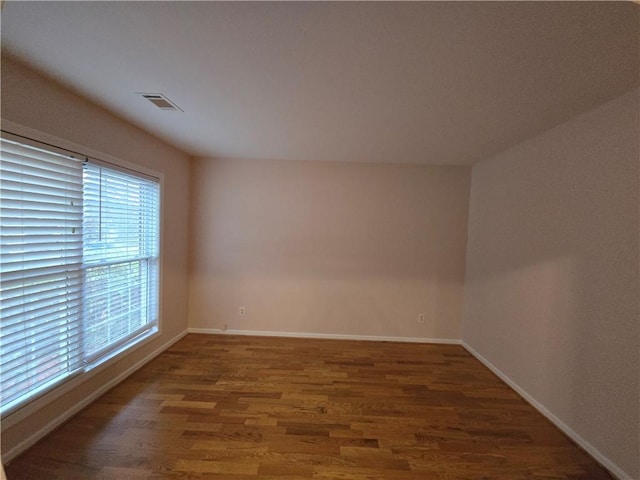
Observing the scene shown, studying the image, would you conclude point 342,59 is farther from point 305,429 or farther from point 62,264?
point 305,429

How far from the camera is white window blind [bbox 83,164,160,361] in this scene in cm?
212

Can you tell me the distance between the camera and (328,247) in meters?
3.64

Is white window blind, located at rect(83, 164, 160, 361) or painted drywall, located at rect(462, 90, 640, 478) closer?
painted drywall, located at rect(462, 90, 640, 478)

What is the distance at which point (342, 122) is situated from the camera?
7.28ft

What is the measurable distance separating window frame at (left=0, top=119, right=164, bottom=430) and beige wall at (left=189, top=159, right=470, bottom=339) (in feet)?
2.12

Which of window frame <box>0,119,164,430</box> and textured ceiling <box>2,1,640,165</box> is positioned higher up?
textured ceiling <box>2,1,640,165</box>

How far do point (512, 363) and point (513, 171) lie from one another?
192 cm

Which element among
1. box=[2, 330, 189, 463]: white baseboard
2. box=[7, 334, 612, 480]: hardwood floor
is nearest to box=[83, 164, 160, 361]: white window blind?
box=[2, 330, 189, 463]: white baseboard

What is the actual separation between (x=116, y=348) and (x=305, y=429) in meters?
1.88

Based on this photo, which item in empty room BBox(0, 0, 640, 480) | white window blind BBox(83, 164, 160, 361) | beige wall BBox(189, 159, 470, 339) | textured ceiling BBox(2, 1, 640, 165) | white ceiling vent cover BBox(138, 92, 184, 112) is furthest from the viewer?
beige wall BBox(189, 159, 470, 339)

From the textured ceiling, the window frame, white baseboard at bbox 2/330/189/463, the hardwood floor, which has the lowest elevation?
the hardwood floor

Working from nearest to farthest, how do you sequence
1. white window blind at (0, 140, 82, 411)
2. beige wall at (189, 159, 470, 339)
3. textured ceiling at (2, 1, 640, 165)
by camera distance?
textured ceiling at (2, 1, 640, 165) < white window blind at (0, 140, 82, 411) < beige wall at (189, 159, 470, 339)

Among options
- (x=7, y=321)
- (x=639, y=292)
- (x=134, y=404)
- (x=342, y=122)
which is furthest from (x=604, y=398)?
(x=7, y=321)

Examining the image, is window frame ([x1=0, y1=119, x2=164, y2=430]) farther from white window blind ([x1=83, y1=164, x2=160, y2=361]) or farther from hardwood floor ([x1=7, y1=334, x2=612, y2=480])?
hardwood floor ([x1=7, y1=334, x2=612, y2=480])
